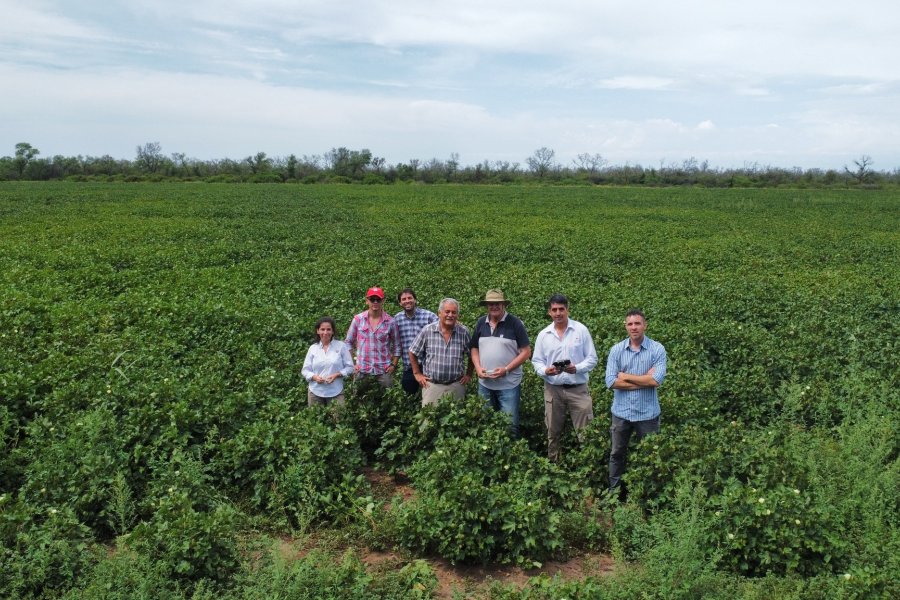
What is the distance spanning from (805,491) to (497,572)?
2.68 metres

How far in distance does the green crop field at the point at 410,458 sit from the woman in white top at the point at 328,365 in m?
0.32

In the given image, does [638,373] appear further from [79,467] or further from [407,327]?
[79,467]

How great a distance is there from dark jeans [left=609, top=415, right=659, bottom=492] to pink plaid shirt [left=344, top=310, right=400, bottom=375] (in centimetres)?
272

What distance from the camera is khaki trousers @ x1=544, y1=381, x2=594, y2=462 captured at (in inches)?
276

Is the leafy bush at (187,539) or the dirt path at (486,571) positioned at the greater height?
the leafy bush at (187,539)

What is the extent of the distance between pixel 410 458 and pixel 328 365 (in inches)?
55.2

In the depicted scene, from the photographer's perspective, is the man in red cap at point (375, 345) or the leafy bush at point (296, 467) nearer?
the leafy bush at point (296, 467)

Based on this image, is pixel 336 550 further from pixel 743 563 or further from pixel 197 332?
pixel 197 332

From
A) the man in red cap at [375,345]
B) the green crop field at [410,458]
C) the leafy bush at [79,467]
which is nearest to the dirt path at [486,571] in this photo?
the green crop field at [410,458]

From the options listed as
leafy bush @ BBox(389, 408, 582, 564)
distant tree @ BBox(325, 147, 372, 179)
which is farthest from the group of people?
distant tree @ BBox(325, 147, 372, 179)

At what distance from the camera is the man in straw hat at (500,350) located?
6.92 metres

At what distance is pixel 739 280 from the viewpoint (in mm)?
16391

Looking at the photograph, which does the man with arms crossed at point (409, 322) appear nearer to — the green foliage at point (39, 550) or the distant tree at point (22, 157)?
the green foliage at point (39, 550)

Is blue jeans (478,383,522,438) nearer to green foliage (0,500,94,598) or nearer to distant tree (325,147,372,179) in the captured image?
green foliage (0,500,94,598)
